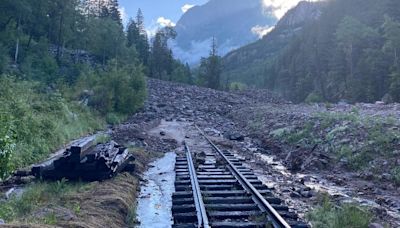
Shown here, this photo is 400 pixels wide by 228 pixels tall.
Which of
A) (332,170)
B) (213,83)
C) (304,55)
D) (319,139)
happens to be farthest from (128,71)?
(304,55)

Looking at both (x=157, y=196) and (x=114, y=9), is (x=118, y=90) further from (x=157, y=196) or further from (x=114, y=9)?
(x=114, y=9)

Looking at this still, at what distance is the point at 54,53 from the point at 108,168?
57.0 metres

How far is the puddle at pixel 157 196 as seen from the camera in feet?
29.6

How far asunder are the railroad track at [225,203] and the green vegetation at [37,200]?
2.35m

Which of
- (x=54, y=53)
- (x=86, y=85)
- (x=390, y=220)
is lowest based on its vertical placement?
(x=390, y=220)

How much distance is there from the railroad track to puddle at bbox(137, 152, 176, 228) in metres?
0.25

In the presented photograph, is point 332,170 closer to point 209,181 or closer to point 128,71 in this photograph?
point 209,181

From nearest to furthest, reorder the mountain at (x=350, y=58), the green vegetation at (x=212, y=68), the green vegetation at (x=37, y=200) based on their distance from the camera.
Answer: the green vegetation at (x=37, y=200) < the mountain at (x=350, y=58) < the green vegetation at (x=212, y=68)

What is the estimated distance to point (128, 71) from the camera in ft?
124

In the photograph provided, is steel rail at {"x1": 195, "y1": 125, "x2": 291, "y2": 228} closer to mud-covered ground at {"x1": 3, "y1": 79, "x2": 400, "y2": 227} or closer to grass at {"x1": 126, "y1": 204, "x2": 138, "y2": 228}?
mud-covered ground at {"x1": 3, "y1": 79, "x2": 400, "y2": 227}

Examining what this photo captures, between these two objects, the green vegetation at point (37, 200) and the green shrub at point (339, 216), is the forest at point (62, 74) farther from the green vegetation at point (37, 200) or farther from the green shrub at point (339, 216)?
the green shrub at point (339, 216)

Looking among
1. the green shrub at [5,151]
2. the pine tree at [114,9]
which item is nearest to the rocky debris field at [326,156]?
the green shrub at [5,151]

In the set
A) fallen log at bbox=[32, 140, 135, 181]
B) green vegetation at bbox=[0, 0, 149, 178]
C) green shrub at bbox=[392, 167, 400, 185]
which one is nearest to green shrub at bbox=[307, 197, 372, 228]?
green shrub at bbox=[392, 167, 400, 185]

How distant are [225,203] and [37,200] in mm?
4100
